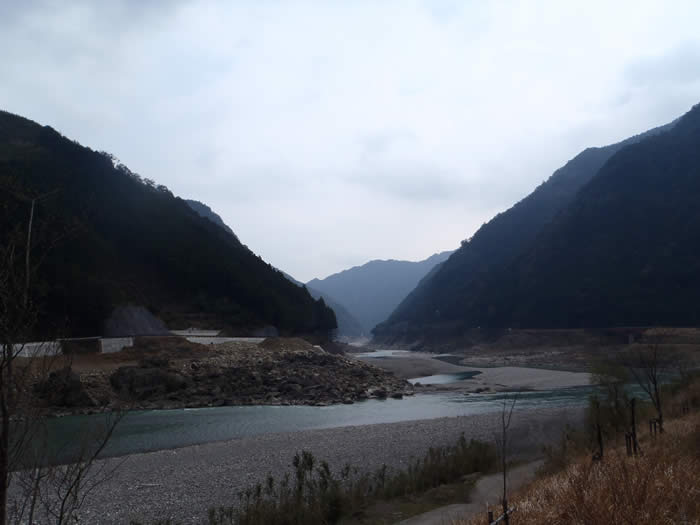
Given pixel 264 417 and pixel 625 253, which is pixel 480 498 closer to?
pixel 264 417

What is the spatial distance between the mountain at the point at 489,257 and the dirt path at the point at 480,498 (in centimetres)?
10491

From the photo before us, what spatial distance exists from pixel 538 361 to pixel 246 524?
63176 mm

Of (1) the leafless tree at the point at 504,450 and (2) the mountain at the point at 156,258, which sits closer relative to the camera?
(1) the leafless tree at the point at 504,450

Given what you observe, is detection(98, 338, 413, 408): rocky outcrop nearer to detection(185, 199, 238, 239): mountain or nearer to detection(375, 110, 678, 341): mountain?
detection(375, 110, 678, 341): mountain

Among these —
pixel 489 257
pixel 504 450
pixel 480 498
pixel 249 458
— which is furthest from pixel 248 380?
pixel 489 257

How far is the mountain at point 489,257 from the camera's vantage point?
12244 centimetres

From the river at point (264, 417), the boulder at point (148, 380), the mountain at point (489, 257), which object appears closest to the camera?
the river at point (264, 417)

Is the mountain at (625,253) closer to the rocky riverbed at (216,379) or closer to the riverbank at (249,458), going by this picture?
the rocky riverbed at (216,379)

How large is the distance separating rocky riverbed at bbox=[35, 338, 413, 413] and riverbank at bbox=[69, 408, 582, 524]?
47.5 ft

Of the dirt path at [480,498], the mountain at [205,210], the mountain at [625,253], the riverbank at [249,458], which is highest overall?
the mountain at [205,210]

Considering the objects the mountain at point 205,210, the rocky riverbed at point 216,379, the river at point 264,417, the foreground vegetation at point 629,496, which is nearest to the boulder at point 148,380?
the rocky riverbed at point 216,379

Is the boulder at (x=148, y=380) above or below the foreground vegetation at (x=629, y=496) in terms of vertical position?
below

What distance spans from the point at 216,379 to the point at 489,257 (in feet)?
377

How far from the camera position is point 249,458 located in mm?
18125
